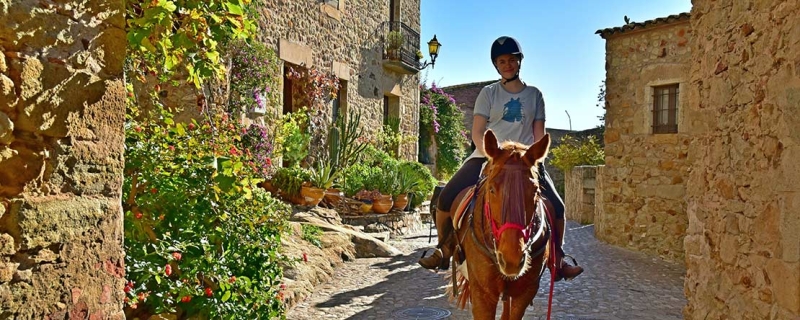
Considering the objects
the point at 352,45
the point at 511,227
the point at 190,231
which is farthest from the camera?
the point at 352,45

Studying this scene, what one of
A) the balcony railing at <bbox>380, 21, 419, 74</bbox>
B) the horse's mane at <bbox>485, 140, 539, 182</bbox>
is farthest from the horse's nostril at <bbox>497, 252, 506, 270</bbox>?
the balcony railing at <bbox>380, 21, 419, 74</bbox>

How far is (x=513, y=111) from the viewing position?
12.6 feet

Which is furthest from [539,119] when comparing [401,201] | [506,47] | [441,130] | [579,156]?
[441,130]

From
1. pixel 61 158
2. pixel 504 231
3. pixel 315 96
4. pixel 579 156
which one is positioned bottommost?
pixel 504 231

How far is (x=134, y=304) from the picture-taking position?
9.13 ft

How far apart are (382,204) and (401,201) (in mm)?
785

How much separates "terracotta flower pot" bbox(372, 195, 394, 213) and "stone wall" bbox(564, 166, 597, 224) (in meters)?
5.68

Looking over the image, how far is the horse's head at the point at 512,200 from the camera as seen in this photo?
2709 millimetres

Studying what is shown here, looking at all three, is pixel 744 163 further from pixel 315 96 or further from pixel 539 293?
pixel 315 96

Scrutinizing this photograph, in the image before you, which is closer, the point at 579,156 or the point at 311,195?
the point at 311,195

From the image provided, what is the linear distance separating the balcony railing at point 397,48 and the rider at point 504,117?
1062cm

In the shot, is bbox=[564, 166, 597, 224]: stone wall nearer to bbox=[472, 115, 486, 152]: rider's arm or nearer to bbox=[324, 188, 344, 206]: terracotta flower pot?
bbox=[324, 188, 344, 206]: terracotta flower pot

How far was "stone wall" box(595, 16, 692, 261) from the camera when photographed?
9.25 meters

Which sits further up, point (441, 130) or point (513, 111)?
point (441, 130)
